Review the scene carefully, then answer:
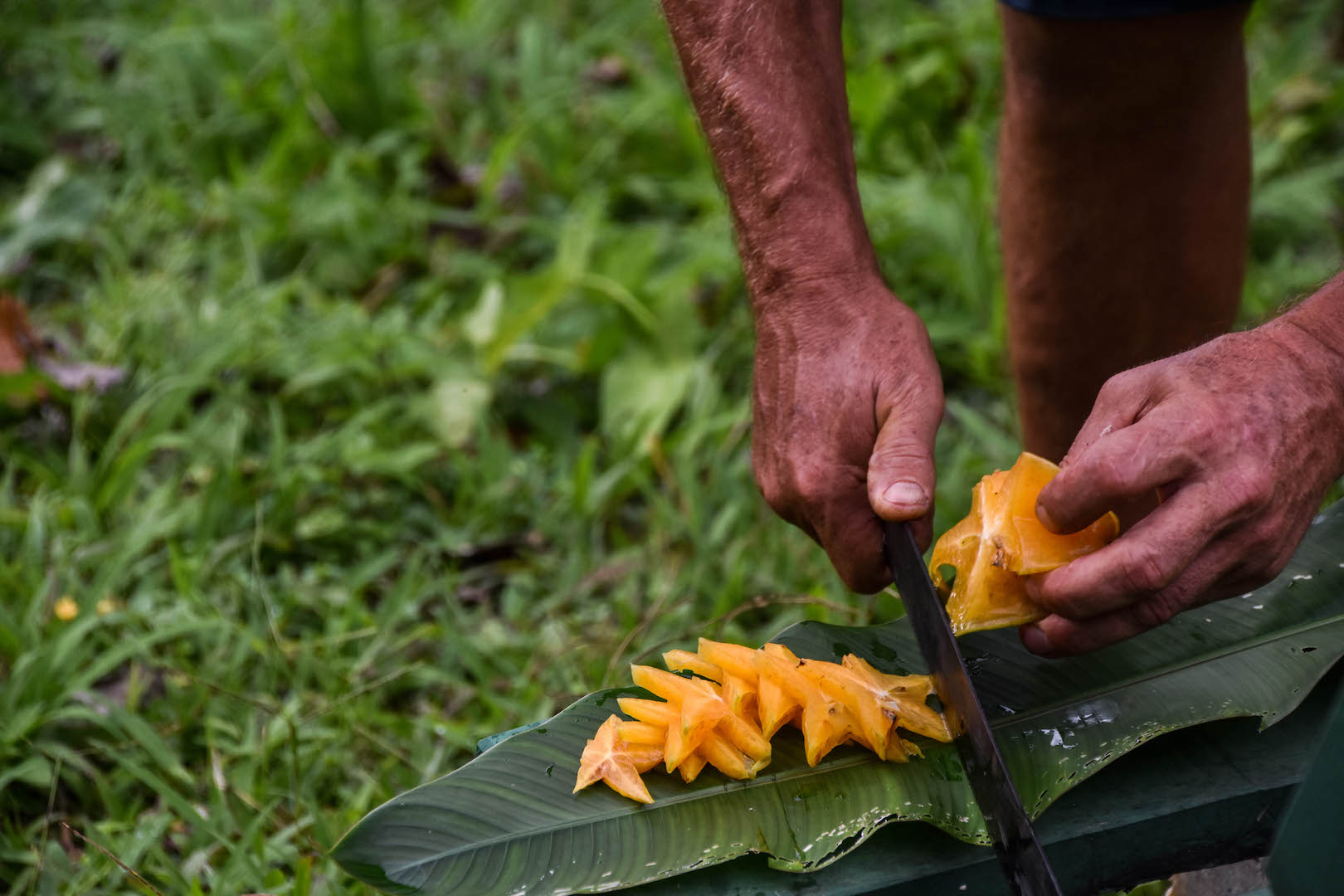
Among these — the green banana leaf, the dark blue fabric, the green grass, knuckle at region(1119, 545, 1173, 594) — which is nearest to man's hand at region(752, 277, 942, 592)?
the green banana leaf

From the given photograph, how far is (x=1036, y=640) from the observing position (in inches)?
61.2

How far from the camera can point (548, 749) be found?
1619 millimetres

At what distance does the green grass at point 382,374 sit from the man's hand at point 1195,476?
80 cm

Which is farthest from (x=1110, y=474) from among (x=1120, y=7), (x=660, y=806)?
(x=1120, y=7)

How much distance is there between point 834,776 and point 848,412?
52cm

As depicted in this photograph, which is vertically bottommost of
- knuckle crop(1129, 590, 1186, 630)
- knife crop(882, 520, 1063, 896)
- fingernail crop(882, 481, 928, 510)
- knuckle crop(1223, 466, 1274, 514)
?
knife crop(882, 520, 1063, 896)

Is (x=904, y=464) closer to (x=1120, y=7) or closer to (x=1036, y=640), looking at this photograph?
(x=1036, y=640)

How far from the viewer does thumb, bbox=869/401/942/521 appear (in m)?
1.57

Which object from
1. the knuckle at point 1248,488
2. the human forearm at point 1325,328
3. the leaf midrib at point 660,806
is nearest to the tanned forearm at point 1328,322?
the human forearm at point 1325,328

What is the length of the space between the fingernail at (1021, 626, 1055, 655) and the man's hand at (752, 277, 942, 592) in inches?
7.6

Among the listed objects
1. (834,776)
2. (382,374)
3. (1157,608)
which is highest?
(1157,608)

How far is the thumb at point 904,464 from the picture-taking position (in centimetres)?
157

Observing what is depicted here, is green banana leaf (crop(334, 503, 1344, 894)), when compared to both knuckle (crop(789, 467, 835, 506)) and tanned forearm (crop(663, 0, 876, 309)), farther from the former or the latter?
tanned forearm (crop(663, 0, 876, 309))

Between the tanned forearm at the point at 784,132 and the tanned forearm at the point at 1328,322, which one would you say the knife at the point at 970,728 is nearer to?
the tanned forearm at the point at 784,132
